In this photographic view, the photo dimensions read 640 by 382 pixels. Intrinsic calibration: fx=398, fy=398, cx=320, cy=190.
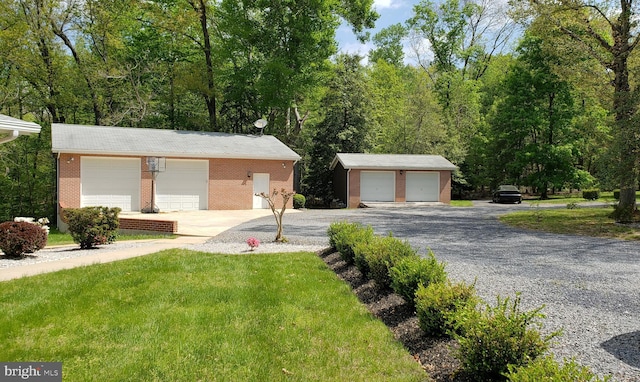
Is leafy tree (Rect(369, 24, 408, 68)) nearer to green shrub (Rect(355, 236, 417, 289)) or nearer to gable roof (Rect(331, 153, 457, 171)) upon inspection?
gable roof (Rect(331, 153, 457, 171))

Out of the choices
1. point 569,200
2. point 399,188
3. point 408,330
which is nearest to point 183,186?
point 399,188

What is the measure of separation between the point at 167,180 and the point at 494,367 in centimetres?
1904

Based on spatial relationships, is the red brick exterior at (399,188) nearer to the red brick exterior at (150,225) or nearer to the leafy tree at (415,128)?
the leafy tree at (415,128)

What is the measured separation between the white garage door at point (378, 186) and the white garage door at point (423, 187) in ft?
3.86

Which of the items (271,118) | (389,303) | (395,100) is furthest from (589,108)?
(389,303)

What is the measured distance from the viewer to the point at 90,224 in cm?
940

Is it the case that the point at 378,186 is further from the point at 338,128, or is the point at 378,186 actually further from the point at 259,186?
the point at 259,186

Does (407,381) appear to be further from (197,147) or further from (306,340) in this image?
(197,147)

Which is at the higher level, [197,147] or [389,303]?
[197,147]

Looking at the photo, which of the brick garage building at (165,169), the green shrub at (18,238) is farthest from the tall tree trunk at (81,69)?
the green shrub at (18,238)

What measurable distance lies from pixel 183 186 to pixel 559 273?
17.1m

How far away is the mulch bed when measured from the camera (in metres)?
3.38

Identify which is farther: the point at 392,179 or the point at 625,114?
the point at 392,179

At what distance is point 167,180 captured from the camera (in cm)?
1969
